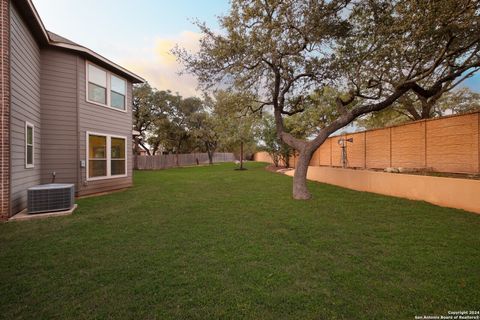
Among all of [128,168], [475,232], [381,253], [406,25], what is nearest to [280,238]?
[381,253]

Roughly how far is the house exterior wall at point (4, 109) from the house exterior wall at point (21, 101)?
0.17 meters

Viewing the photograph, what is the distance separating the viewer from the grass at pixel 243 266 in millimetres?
2016

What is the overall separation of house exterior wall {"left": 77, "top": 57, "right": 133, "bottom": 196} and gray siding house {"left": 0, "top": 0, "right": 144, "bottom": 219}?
32 mm

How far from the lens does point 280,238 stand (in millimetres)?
3650

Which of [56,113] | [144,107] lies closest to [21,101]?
[56,113]

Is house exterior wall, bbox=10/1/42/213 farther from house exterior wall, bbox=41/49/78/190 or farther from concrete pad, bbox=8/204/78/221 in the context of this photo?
house exterior wall, bbox=41/49/78/190

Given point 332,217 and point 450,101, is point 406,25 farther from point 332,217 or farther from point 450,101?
point 450,101

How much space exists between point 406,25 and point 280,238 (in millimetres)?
5030

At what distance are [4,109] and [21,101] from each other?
0.88 meters

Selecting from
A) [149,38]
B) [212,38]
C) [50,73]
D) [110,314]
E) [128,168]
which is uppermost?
[149,38]

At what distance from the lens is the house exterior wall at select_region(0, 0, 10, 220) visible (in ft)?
15.5

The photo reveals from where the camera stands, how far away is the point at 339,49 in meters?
6.70

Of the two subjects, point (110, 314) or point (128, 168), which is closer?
point (110, 314)

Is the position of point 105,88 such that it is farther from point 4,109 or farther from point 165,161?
point 165,161
